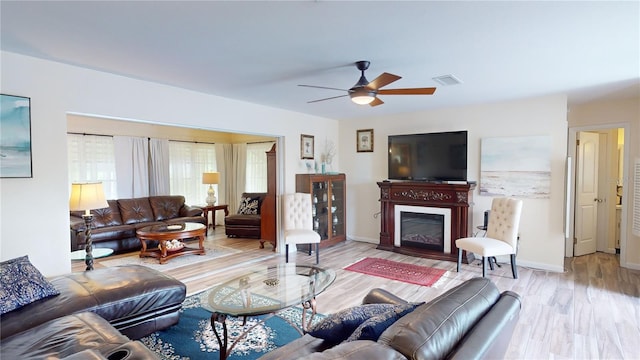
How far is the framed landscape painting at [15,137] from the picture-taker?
2705 mm

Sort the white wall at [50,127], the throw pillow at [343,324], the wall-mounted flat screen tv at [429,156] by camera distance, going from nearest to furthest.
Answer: the throw pillow at [343,324]
the white wall at [50,127]
the wall-mounted flat screen tv at [429,156]

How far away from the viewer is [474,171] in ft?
16.9

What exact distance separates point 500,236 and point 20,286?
4.83 meters

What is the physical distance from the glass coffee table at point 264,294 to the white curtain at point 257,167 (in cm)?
458

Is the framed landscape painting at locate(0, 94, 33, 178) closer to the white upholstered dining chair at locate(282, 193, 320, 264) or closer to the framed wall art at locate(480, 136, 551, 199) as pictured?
the white upholstered dining chair at locate(282, 193, 320, 264)

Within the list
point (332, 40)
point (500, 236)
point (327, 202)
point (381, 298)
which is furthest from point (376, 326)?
point (327, 202)

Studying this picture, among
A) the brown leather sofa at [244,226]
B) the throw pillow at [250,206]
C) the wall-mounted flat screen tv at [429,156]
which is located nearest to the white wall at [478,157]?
the wall-mounted flat screen tv at [429,156]

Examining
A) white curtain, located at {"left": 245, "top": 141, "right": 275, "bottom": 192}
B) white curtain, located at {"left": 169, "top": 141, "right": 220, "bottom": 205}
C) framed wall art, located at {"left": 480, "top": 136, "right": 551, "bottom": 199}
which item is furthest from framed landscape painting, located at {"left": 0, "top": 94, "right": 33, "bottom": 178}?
framed wall art, located at {"left": 480, "top": 136, "right": 551, "bottom": 199}

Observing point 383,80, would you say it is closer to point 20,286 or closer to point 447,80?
point 447,80

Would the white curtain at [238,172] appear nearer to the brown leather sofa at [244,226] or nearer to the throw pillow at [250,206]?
the throw pillow at [250,206]

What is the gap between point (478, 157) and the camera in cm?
510

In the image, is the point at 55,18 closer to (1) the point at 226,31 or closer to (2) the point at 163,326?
(1) the point at 226,31

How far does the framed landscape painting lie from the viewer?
2705 millimetres

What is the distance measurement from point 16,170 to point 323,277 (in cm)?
278
